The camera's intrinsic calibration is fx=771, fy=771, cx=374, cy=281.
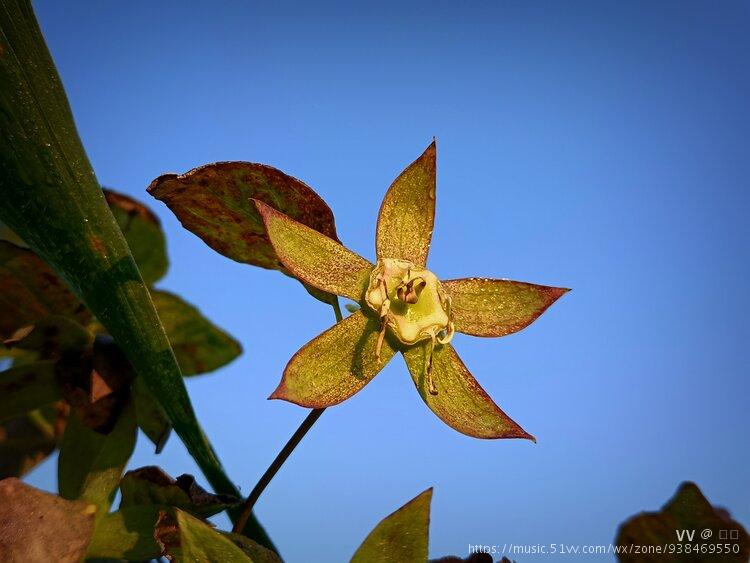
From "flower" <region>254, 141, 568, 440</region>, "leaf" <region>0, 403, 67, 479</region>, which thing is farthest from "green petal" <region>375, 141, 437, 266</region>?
"leaf" <region>0, 403, 67, 479</region>

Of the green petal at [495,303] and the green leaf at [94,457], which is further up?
the green petal at [495,303]

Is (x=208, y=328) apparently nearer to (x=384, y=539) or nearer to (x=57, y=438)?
(x=57, y=438)

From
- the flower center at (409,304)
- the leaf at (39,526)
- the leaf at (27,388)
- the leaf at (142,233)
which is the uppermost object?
the leaf at (142,233)

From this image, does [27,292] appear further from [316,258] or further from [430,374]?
[430,374]

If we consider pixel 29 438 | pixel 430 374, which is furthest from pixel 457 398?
pixel 29 438

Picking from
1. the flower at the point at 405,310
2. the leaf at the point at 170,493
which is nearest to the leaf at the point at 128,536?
the leaf at the point at 170,493

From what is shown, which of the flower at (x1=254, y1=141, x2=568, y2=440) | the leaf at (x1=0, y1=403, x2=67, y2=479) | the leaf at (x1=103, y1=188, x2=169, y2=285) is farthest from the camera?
the leaf at (x1=0, y1=403, x2=67, y2=479)

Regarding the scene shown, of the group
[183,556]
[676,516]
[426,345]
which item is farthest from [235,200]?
[676,516]

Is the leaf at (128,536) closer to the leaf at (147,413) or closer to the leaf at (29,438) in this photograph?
the leaf at (147,413)

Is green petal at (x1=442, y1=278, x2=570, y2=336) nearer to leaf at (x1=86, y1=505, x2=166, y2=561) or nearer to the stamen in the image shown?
the stamen
